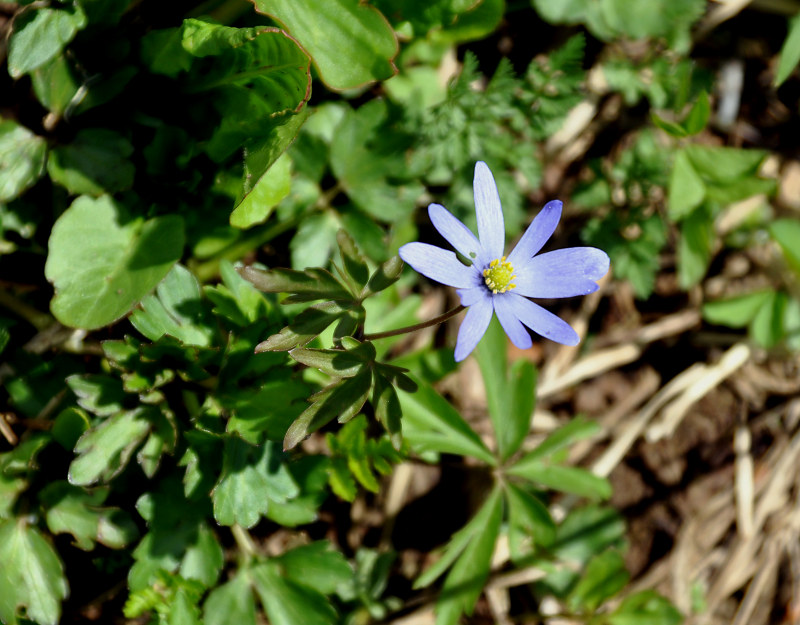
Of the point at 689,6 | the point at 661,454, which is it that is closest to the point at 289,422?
the point at 661,454

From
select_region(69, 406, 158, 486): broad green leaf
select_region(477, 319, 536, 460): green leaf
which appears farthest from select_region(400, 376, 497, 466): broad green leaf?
select_region(69, 406, 158, 486): broad green leaf

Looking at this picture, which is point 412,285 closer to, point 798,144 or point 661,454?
point 661,454

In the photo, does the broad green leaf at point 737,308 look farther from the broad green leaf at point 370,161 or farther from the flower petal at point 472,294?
the flower petal at point 472,294

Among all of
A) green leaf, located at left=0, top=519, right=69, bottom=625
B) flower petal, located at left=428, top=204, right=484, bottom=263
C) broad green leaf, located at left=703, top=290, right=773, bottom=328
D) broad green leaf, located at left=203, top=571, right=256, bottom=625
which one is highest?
flower petal, located at left=428, top=204, right=484, bottom=263

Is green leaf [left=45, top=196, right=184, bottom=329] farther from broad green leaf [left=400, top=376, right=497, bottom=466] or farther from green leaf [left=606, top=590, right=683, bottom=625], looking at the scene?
green leaf [left=606, top=590, right=683, bottom=625]

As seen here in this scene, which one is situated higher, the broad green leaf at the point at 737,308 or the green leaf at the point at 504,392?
the green leaf at the point at 504,392

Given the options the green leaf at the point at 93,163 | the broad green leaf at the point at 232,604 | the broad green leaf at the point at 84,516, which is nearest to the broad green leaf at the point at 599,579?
the broad green leaf at the point at 232,604
